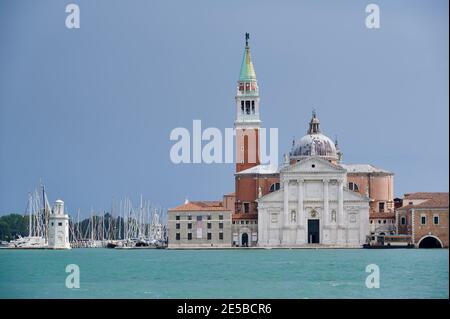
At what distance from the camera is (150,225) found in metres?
82.8

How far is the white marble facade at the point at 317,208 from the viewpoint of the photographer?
69.2 meters

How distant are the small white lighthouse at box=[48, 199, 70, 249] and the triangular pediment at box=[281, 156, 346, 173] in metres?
14.0

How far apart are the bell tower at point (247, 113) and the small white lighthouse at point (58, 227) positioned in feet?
37.4

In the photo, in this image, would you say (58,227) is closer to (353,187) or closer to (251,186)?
(251,186)

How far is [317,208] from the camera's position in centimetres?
6988

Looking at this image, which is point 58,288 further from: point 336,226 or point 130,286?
point 336,226

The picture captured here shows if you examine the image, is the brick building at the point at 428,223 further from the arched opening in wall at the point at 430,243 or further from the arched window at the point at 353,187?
the arched window at the point at 353,187

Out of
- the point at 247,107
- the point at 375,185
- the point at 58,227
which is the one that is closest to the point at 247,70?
the point at 247,107

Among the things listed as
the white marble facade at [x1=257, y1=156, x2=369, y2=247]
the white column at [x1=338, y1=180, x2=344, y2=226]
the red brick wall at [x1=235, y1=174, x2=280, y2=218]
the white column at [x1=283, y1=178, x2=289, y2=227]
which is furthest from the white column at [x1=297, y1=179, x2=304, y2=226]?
the red brick wall at [x1=235, y1=174, x2=280, y2=218]

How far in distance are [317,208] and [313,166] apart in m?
2.46

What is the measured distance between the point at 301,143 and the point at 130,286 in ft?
141
